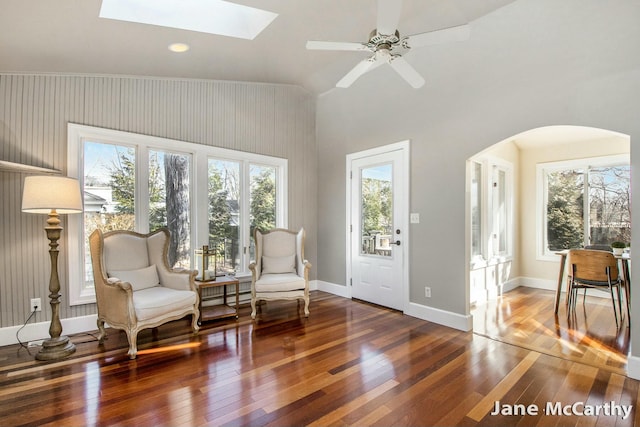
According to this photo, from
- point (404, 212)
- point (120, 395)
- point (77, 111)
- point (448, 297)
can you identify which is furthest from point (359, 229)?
point (77, 111)

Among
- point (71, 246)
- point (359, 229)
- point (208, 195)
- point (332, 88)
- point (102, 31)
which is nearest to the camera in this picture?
point (102, 31)

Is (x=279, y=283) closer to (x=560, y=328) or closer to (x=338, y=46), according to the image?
(x=338, y=46)

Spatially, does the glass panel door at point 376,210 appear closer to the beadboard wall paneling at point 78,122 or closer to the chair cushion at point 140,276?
the beadboard wall paneling at point 78,122

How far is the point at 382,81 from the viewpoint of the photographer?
432cm

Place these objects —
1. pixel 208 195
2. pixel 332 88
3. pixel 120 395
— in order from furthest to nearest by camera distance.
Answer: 1. pixel 332 88
2. pixel 208 195
3. pixel 120 395

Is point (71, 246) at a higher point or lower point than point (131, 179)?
lower

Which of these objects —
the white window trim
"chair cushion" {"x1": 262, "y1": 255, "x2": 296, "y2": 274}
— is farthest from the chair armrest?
"chair cushion" {"x1": 262, "y1": 255, "x2": 296, "y2": 274}

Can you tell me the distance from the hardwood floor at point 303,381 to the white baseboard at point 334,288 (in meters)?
1.49

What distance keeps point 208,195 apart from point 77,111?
1637 mm

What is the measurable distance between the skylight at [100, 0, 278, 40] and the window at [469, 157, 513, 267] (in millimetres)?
3406

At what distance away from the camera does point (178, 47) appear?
10.3 feet

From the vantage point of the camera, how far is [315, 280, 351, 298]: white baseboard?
4.91 m

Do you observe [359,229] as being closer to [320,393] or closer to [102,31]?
[320,393]

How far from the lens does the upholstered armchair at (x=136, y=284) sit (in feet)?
9.42
